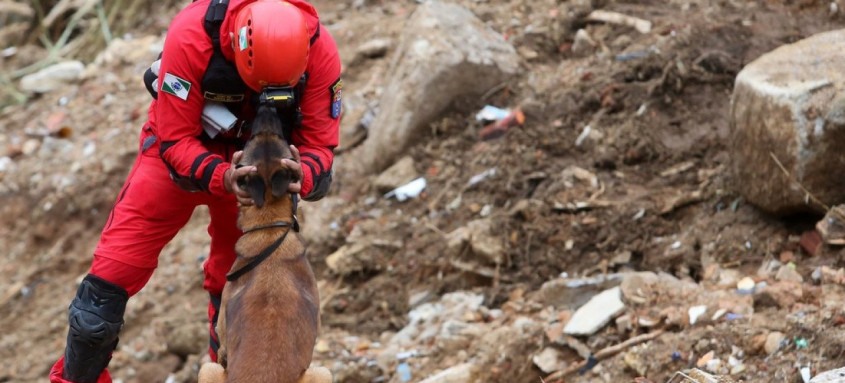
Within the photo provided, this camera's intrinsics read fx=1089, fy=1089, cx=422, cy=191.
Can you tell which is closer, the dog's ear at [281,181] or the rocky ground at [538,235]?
the dog's ear at [281,181]

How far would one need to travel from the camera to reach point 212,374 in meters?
4.52

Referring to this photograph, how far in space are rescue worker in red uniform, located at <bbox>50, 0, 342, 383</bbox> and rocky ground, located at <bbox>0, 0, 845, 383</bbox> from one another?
1.77 metres

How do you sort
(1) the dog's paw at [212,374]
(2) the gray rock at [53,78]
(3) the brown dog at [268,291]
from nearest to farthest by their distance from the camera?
(3) the brown dog at [268,291], (1) the dog's paw at [212,374], (2) the gray rock at [53,78]

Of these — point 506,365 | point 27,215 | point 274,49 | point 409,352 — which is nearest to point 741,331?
point 506,365

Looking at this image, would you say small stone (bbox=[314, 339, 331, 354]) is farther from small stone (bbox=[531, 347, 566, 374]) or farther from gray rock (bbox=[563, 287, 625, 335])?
gray rock (bbox=[563, 287, 625, 335])

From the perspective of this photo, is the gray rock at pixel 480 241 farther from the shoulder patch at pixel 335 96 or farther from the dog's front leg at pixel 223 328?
the dog's front leg at pixel 223 328

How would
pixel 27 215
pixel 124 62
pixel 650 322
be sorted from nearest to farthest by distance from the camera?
pixel 650 322 → pixel 27 215 → pixel 124 62

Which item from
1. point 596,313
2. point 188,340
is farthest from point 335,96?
point 188,340

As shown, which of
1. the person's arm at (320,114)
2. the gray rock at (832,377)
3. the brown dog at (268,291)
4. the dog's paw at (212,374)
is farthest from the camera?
the person's arm at (320,114)

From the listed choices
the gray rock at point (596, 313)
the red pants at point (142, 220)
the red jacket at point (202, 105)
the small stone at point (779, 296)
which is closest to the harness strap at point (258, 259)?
the red jacket at point (202, 105)

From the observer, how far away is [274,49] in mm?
4730

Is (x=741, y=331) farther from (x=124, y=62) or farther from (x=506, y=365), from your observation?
(x=124, y=62)

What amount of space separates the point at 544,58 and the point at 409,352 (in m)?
3.56

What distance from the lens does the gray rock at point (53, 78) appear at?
1231cm
